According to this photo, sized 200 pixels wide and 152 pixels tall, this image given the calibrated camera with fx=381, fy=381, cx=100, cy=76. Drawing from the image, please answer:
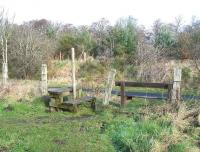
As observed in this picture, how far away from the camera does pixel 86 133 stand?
389 inches

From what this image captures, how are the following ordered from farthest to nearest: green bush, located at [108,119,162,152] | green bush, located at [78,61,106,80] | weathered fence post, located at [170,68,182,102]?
1. green bush, located at [78,61,106,80]
2. weathered fence post, located at [170,68,182,102]
3. green bush, located at [108,119,162,152]

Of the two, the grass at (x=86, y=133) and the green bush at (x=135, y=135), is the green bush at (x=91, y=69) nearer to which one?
the grass at (x=86, y=133)

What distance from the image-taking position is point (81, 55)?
3328cm

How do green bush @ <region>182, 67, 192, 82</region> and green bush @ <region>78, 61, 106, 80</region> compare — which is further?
green bush @ <region>78, 61, 106, 80</region>

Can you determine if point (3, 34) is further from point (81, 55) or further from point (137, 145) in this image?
point (137, 145)

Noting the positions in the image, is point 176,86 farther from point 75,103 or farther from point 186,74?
point 186,74

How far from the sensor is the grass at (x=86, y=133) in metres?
8.56

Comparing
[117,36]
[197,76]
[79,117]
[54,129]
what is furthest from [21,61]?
[54,129]

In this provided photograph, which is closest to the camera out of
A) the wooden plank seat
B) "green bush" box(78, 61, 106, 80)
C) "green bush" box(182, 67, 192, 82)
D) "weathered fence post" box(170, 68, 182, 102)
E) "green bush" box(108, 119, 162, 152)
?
"green bush" box(108, 119, 162, 152)

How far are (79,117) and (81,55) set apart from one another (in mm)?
21062

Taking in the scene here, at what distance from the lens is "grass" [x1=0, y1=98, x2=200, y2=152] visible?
337 inches

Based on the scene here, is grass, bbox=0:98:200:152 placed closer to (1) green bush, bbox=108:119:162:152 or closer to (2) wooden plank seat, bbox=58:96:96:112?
(1) green bush, bbox=108:119:162:152

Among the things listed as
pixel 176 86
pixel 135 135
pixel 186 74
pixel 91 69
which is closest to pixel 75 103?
pixel 176 86

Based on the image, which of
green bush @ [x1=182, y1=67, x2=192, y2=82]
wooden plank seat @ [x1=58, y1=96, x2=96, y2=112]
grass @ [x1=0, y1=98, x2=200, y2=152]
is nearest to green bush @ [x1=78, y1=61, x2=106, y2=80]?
green bush @ [x1=182, y1=67, x2=192, y2=82]
